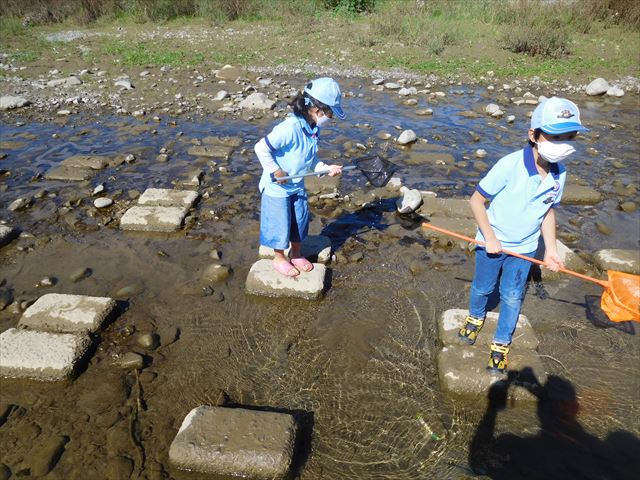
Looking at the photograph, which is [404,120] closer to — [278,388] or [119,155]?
[119,155]

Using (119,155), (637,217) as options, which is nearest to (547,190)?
(637,217)

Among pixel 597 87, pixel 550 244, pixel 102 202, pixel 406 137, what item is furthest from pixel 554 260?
pixel 597 87

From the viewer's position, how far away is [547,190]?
2.55 meters

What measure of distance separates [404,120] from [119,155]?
479 cm

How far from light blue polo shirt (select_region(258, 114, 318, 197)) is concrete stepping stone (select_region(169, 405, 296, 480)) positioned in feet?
5.55

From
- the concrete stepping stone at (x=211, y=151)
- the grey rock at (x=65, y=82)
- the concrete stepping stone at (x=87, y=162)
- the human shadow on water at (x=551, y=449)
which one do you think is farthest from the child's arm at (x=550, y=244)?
the grey rock at (x=65, y=82)

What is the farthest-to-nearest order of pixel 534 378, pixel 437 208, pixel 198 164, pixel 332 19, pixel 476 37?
1. pixel 332 19
2. pixel 476 37
3. pixel 198 164
4. pixel 437 208
5. pixel 534 378

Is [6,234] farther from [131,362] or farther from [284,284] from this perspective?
[284,284]

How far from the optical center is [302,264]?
4.03 meters

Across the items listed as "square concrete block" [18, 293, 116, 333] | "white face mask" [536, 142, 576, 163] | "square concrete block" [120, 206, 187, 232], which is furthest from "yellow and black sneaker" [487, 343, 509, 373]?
"square concrete block" [120, 206, 187, 232]

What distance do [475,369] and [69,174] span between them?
547 cm

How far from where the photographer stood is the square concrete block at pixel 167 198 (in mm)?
5121

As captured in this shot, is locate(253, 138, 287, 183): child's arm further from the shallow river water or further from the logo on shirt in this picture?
the logo on shirt

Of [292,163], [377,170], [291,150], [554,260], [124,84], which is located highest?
[291,150]
